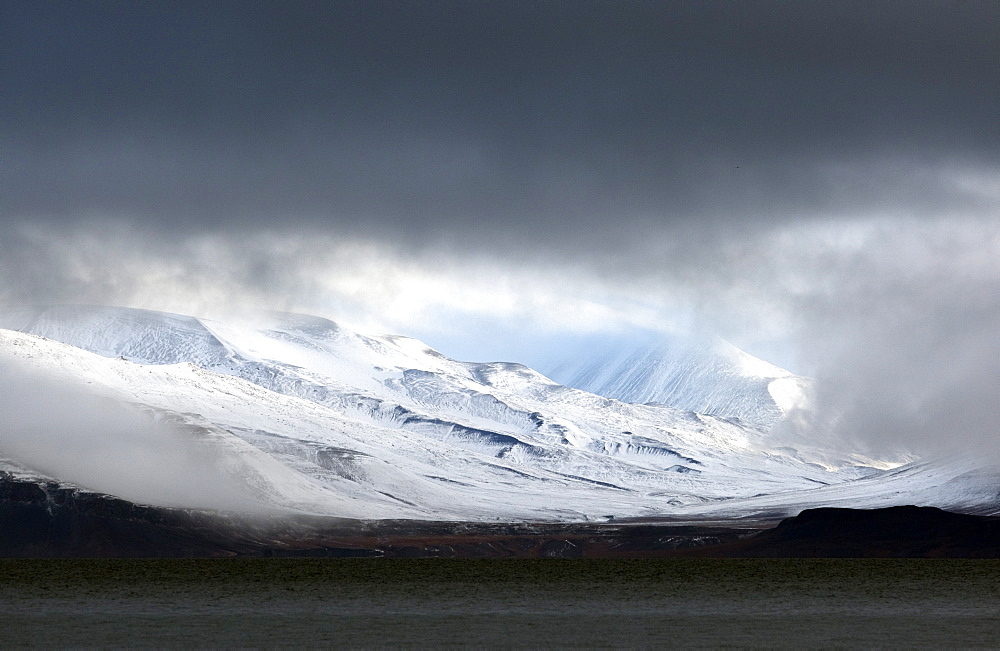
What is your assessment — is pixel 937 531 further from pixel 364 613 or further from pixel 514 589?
pixel 364 613

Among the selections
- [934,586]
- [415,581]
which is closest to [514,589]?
[415,581]

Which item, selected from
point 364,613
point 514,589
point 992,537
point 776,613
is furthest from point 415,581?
point 992,537

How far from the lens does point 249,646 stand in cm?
4391

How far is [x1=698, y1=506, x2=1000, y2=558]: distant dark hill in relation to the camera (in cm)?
16588

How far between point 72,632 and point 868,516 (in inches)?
6032

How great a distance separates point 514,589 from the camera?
67.1 metres

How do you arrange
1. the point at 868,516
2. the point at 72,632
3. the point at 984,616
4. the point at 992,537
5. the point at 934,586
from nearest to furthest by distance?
the point at 72,632 → the point at 984,616 → the point at 934,586 → the point at 992,537 → the point at 868,516

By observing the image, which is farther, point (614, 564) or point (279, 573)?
point (614, 564)

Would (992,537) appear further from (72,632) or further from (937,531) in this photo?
(72,632)

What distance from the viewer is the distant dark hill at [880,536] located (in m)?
166

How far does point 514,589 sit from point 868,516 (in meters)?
128

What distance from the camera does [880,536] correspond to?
175500 millimetres

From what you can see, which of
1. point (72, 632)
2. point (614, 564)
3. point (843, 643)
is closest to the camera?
point (843, 643)

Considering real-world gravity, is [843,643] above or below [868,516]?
below
